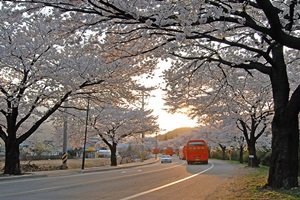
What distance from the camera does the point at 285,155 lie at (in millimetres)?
10609

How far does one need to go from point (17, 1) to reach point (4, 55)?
35.2ft

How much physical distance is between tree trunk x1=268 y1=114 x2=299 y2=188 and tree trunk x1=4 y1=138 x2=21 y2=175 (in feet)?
49.0

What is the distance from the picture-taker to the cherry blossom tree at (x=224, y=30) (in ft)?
27.9

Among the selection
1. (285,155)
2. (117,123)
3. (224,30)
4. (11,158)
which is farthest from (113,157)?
(224,30)

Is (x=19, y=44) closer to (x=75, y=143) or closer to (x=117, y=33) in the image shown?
(x=117, y=33)

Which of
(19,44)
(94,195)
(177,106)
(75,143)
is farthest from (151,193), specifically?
(75,143)

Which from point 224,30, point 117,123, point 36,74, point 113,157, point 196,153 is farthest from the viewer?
point 196,153

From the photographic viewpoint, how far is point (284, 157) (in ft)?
34.8

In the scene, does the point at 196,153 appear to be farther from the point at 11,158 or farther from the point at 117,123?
the point at 11,158

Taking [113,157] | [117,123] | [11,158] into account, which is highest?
[117,123]

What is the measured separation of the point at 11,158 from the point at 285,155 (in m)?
15.7

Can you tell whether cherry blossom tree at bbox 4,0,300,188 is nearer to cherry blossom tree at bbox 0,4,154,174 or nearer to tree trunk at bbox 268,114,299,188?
tree trunk at bbox 268,114,299,188

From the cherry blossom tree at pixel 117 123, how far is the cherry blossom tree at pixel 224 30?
2217 cm

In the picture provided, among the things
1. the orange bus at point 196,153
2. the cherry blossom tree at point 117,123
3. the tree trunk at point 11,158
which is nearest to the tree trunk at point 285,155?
the tree trunk at point 11,158
